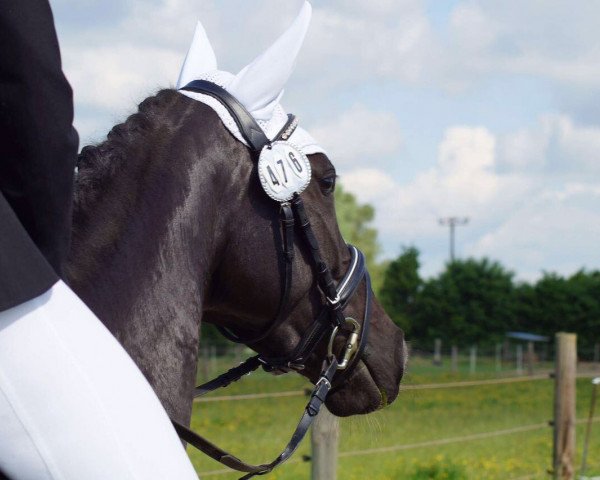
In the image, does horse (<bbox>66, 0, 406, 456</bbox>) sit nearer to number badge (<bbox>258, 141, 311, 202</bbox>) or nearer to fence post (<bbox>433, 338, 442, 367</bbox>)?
number badge (<bbox>258, 141, 311, 202</bbox>)

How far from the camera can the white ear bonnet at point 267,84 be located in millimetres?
2328

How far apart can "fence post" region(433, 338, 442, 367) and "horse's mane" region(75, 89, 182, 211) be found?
174 feet

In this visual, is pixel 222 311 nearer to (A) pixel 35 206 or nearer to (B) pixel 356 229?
(A) pixel 35 206

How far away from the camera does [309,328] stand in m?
2.65

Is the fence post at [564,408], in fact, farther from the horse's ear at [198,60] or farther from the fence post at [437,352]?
the fence post at [437,352]

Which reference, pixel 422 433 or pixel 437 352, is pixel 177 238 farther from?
pixel 437 352

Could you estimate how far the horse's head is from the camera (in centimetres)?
238

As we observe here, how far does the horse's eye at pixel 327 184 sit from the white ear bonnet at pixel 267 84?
0.28 ft

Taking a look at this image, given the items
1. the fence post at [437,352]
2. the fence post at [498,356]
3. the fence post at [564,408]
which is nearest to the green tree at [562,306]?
the fence post at [498,356]

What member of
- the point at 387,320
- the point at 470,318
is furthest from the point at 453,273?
the point at 387,320

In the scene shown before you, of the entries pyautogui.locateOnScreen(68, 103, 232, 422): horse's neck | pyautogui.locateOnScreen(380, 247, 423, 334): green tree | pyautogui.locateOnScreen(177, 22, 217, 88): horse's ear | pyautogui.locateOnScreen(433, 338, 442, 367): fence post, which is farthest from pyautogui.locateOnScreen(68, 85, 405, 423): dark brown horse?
pyautogui.locateOnScreen(380, 247, 423, 334): green tree

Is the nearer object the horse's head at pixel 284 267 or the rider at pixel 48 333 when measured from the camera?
the rider at pixel 48 333

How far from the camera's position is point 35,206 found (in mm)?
1678

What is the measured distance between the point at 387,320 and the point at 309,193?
22.8 inches
